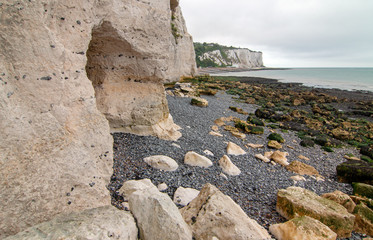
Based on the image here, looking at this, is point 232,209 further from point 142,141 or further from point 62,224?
point 142,141

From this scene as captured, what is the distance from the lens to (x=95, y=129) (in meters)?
3.33

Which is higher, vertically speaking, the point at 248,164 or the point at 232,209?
the point at 232,209

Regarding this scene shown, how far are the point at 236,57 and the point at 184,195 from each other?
115123 mm

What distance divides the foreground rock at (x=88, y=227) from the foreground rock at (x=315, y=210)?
2923 mm

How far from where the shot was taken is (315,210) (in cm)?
383

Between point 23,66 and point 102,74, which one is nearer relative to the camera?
point 23,66

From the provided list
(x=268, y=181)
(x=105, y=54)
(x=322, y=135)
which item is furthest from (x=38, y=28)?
(x=322, y=135)

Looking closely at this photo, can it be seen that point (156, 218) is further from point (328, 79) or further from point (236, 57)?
point (236, 57)

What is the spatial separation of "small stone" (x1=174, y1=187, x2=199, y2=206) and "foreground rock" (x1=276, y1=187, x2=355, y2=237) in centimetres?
171

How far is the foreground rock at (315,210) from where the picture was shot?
12.2 ft

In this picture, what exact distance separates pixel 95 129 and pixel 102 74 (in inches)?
119

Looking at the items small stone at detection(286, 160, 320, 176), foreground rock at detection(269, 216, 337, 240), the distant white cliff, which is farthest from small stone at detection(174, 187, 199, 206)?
the distant white cliff

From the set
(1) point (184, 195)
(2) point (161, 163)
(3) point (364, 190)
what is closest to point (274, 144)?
(3) point (364, 190)

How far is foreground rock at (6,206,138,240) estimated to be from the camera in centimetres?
209
